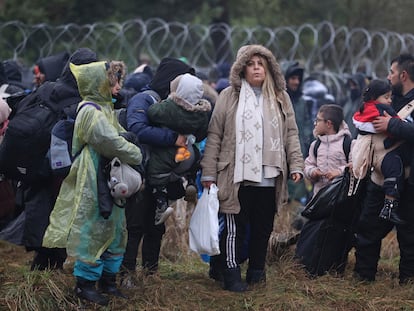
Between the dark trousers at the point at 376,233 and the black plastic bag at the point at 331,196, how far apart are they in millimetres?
151

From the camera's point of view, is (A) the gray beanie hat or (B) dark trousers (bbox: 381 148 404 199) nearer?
(A) the gray beanie hat

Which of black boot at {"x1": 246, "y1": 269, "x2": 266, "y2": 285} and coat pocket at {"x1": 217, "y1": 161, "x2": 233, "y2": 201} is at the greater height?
coat pocket at {"x1": 217, "y1": 161, "x2": 233, "y2": 201}

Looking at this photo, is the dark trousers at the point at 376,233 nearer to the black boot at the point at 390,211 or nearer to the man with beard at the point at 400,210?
the man with beard at the point at 400,210

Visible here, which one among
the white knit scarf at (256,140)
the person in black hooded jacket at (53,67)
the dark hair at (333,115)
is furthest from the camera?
the person in black hooded jacket at (53,67)

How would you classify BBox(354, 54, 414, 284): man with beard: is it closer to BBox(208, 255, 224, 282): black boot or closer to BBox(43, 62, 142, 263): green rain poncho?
BBox(208, 255, 224, 282): black boot

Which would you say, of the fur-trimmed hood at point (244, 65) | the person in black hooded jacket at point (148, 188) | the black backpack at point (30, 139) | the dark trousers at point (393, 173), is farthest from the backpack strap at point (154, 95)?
the dark trousers at point (393, 173)

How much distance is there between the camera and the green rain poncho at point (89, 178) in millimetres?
4969

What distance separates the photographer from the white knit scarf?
5488 millimetres

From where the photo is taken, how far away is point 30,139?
5.30 metres

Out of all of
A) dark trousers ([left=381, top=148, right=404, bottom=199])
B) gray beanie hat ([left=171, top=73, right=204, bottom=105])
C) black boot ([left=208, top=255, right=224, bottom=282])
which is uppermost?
gray beanie hat ([left=171, top=73, right=204, bottom=105])

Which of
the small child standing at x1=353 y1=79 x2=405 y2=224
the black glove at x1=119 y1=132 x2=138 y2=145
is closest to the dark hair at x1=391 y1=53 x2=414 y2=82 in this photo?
the small child standing at x1=353 y1=79 x2=405 y2=224

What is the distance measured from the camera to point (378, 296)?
5.89 m

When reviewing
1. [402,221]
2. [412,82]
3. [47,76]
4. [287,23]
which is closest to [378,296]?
[402,221]

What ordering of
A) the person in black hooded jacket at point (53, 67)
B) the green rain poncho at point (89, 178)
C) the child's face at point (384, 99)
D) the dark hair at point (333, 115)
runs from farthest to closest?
the person in black hooded jacket at point (53, 67) → the dark hair at point (333, 115) → the child's face at point (384, 99) → the green rain poncho at point (89, 178)
